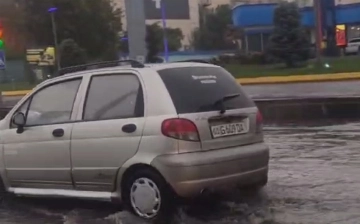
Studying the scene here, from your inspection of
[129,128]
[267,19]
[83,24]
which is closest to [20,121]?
[129,128]

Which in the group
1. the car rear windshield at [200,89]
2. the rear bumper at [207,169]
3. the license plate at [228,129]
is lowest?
the rear bumper at [207,169]

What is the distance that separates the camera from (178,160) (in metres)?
7.13

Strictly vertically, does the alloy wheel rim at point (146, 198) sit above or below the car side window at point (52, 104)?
below

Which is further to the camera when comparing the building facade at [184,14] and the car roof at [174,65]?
the building facade at [184,14]

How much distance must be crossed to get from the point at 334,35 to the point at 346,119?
40.4 m

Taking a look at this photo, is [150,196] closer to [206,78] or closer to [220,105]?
[220,105]

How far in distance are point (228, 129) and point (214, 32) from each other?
79.8 metres

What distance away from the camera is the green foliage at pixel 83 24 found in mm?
63219

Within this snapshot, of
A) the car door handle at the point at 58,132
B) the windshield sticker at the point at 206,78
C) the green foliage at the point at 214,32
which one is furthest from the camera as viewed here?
the green foliage at the point at 214,32

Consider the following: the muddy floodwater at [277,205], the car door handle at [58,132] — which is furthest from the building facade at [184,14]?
the car door handle at [58,132]

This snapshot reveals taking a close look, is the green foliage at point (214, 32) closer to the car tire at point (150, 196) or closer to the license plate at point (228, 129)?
the license plate at point (228, 129)

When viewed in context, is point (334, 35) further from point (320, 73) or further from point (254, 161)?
point (254, 161)

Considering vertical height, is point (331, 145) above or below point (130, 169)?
below

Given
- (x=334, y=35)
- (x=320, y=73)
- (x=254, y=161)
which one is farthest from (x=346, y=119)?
(x=334, y=35)
